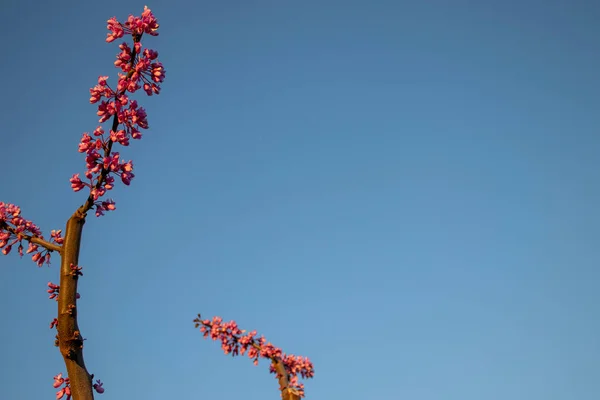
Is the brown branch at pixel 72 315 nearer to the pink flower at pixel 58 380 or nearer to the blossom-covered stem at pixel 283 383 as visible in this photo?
the pink flower at pixel 58 380

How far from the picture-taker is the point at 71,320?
385 centimetres

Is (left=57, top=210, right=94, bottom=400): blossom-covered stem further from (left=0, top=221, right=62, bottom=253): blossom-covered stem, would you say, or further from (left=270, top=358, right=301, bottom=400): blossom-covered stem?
(left=270, top=358, right=301, bottom=400): blossom-covered stem

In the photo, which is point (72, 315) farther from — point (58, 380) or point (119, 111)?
point (119, 111)

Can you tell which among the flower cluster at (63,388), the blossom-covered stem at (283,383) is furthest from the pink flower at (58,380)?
the blossom-covered stem at (283,383)

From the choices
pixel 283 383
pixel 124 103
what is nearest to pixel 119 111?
pixel 124 103

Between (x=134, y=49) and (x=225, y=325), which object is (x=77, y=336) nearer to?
(x=134, y=49)

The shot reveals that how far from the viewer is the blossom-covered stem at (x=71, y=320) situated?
3.71 metres

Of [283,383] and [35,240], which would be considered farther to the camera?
[283,383]

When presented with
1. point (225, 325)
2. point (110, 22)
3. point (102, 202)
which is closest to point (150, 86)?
point (110, 22)

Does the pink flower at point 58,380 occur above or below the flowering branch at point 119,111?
below

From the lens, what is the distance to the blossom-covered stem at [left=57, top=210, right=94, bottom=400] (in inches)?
146

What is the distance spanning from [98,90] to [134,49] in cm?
53

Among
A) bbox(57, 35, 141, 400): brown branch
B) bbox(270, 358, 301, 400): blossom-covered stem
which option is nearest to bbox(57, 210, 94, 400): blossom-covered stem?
bbox(57, 35, 141, 400): brown branch

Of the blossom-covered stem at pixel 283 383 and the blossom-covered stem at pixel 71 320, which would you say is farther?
the blossom-covered stem at pixel 283 383
